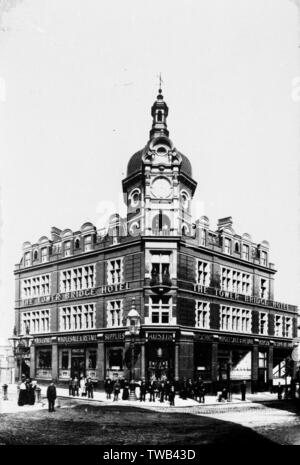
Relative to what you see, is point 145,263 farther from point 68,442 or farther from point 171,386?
point 68,442

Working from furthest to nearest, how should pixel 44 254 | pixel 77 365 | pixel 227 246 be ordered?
1. pixel 44 254
2. pixel 227 246
3. pixel 77 365

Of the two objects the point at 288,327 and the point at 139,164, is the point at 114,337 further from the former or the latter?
the point at 288,327

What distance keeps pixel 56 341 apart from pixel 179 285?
13.8 metres

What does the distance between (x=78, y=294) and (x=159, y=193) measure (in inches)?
457

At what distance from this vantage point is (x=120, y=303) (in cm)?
4072

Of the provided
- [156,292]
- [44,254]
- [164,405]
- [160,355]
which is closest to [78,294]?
[44,254]

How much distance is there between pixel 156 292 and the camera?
126 ft

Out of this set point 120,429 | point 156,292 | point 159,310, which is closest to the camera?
point 120,429

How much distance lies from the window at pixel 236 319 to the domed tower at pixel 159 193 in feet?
27.3

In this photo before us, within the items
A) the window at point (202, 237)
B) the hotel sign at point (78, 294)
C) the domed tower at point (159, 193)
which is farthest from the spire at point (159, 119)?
the hotel sign at point (78, 294)

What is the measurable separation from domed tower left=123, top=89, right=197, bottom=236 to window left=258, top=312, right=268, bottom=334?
13291 mm

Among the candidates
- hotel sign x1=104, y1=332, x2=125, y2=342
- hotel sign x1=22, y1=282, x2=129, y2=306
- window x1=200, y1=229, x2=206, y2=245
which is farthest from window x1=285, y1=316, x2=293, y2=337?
hotel sign x1=22, y1=282, x2=129, y2=306

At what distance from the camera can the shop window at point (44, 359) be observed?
46.9 meters
